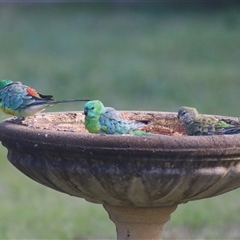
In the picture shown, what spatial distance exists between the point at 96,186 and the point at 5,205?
13.2ft

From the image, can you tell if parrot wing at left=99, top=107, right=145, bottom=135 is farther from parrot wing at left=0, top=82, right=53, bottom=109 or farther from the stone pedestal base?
parrot wing at left=0, top=82, right=53, bottom=109

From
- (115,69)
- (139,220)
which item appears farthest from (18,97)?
(115,69)

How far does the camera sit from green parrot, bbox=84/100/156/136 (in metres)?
3.62

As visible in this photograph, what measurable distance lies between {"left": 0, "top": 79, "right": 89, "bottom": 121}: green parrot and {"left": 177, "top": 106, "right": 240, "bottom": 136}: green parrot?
770 millimetres

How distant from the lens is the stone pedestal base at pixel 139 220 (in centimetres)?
381

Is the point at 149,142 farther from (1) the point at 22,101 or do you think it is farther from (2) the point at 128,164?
(1) the point at 22,101

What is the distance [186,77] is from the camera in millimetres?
15016

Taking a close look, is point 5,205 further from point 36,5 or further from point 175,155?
point 36,5

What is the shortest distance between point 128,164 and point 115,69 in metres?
12.8

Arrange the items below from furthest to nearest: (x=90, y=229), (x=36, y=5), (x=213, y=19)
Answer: (x=36, y=5), (x=213, y=19), (x=90, y=229)

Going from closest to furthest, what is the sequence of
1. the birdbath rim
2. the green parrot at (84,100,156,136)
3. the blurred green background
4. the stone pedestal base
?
the birdbath rim, the green parrot at (84,100,156,136), the stone pedestal base, the blurred green background

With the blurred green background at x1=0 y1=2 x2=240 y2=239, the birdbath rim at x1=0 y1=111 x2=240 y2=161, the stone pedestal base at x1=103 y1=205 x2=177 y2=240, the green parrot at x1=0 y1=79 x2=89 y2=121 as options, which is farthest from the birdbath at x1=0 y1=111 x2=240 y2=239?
the blurred green background at x1=0 y1=2 x2=240 y2=239

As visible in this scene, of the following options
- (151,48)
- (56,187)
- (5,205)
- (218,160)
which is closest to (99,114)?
(56,187)

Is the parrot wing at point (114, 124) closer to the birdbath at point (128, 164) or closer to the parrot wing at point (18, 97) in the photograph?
the birdbath at point (128, 164)
